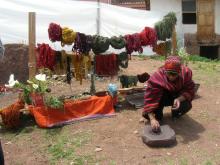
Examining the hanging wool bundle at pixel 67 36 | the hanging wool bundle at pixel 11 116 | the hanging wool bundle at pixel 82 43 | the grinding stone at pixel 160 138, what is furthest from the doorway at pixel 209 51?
the grinding stone at pixel 160 138

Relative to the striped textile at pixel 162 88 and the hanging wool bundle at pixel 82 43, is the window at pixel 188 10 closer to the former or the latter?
the hanging wool bundle at pixel 82 43

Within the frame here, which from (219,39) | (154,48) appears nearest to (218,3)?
(219,39)

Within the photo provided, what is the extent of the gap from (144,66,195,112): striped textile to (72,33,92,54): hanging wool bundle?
4.81 ft

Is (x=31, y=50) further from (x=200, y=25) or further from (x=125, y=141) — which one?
(x=200, y=25)

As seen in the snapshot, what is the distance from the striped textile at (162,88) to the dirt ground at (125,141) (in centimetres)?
43

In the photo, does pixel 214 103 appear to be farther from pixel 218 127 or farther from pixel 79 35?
pixel 79 35

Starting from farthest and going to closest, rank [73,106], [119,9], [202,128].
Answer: [119,9] → [73,106] → [202,128]

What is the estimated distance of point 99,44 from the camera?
683 cm

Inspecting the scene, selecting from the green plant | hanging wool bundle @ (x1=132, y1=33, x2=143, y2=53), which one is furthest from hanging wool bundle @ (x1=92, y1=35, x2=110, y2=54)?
the green plant

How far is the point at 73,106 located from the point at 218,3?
1270cm

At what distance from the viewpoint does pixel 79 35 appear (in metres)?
6.71

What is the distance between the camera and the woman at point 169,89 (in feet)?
18.4

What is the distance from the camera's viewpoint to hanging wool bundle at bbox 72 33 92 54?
22.0 ft

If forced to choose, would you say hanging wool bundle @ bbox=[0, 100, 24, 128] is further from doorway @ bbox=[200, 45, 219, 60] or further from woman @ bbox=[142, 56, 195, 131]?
doorway @ bbox=[200, 45, 219, 60]
